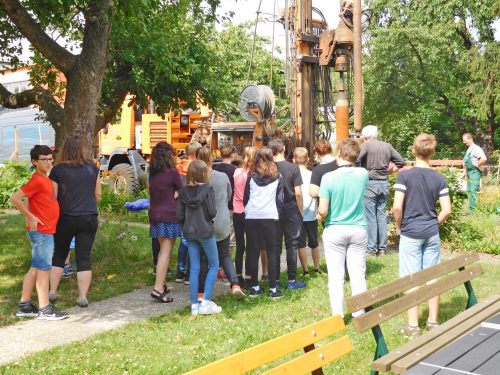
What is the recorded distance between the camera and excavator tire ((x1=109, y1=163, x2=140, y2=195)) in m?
17.0

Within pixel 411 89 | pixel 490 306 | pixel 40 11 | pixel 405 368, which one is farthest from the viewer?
pixel 411 89

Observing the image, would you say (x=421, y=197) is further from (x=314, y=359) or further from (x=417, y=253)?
(x=314, y=359)

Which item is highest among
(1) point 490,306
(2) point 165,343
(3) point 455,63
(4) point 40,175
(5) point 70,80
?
(3) point 455,63

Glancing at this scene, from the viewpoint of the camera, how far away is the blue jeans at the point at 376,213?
9195 mm

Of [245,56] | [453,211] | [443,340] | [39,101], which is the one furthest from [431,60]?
[443,340]

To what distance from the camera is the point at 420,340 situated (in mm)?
3838

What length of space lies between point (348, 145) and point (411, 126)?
3777 centimetres

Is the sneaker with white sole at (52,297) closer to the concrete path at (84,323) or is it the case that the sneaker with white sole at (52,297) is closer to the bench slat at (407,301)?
the concrete path at (84,323)

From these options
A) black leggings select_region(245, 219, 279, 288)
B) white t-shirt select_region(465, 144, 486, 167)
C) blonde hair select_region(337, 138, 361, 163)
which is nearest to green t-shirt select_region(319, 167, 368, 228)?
blonde hair select_region(337, 138, 361, 163)

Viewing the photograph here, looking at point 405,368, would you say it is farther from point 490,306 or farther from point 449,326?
point 490,306

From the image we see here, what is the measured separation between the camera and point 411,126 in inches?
1656

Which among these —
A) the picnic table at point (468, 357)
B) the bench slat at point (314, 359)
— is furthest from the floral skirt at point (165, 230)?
the bench slat at point (314, 359)

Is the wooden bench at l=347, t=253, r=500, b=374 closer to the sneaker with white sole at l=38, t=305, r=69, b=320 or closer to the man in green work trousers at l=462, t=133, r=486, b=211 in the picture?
the sneaker with white sole at l=38, t=305, r=69, b=320

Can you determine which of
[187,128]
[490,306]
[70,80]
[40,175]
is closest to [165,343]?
[40,175]
